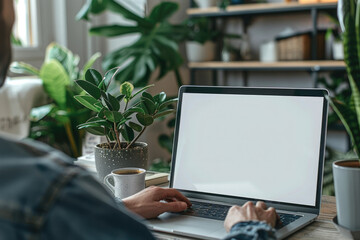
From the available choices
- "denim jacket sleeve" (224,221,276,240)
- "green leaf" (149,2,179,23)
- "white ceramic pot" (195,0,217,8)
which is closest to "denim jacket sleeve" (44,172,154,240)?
"denim jacket sleeve" (224,221,276,240)

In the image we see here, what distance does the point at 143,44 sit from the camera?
10.9 ft

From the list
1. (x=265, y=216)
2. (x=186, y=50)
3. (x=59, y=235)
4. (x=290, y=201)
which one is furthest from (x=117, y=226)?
(x=186, y=50)

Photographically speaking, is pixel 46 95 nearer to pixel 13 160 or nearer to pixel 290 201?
pixel 290 201

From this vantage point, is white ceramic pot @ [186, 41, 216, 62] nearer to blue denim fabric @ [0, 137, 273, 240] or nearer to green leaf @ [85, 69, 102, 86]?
green leaf @ [85, 69, 102, 86]

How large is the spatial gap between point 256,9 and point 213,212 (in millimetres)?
2527

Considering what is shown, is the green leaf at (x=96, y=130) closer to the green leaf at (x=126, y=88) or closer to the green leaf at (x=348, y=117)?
the green leaf at (x=126, y=88)

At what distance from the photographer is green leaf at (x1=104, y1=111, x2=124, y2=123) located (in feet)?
4.17

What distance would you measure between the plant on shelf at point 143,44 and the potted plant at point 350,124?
2246 mm

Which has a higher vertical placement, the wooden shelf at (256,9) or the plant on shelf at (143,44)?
the wooden shelf at (256,9)

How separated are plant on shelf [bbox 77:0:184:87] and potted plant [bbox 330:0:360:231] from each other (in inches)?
88.4

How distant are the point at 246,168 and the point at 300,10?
95.7 inches

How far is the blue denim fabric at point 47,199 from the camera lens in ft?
1.56

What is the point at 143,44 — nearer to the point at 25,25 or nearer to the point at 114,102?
the point at 25,25

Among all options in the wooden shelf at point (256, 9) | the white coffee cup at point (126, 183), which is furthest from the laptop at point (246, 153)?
the wooden shelf at point (256, 9)
